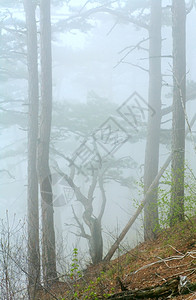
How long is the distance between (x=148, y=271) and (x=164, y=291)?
1.04 m

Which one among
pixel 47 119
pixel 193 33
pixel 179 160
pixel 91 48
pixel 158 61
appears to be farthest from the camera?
pixel 193 33

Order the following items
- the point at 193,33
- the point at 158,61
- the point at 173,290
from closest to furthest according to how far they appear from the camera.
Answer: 1. the point at 173,290
2. the point at 158,61
3. the point at 193,33

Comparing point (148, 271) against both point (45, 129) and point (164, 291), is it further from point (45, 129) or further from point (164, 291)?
point (45, 129)

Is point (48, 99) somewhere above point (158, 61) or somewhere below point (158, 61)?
below

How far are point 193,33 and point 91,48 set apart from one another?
25.6 ft

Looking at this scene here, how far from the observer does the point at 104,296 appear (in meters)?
3.49

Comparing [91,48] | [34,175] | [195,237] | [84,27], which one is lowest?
[195,237]

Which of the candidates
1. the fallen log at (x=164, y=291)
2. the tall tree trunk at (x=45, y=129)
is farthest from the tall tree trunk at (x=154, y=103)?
the fallen log at (x=164, y=291)

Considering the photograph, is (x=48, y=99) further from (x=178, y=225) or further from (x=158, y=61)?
(x=178, y=225)

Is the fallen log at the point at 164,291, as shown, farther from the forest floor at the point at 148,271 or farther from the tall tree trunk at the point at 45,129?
the tall tree trunk at the point at 45,129

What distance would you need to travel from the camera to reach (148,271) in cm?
418

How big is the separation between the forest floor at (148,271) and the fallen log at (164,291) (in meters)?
0.04

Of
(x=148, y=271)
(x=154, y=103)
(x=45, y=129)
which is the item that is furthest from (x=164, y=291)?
(x=154, y=103)

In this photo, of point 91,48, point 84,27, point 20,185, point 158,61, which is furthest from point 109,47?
point 158,61
